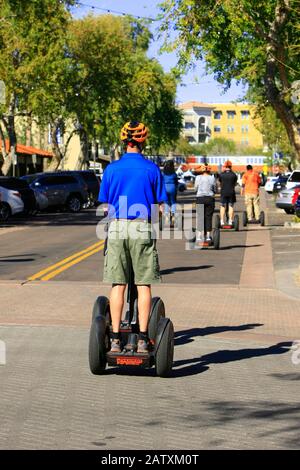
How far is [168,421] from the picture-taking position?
709 cm

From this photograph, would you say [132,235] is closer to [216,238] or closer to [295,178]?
[216,238]

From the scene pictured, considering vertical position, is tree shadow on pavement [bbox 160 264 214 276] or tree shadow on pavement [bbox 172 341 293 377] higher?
tree shadow on pavement [bbox 172 341 293 377]

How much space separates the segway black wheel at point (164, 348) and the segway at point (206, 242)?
46.3 ft

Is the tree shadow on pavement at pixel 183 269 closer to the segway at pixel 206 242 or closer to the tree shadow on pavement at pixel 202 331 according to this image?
the segway at pixel 206 242

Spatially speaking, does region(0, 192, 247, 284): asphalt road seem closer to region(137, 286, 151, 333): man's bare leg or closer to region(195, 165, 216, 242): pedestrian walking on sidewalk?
region(195, 165, 216, 242): pedestrian walking on sidewalk

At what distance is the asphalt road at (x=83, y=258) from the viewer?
17.3 m

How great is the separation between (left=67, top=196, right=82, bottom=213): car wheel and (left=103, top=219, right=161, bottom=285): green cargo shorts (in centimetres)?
3803

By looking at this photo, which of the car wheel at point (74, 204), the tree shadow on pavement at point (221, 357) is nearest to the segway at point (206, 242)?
the tree shadow on pavement at point (221, 357)

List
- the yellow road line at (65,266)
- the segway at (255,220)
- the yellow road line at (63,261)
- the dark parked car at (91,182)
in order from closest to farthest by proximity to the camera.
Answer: the yellow road line at (65,266), the yellow road line at (63,261), the segway at (255,220), the dark parked car at (91,182)

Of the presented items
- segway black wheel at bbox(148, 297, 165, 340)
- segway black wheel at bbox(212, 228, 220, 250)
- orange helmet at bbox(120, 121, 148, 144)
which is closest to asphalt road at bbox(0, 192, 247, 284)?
segway black wheel at bbox(212, 228, 220, 250)

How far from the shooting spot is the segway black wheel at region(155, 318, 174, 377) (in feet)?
27.8
